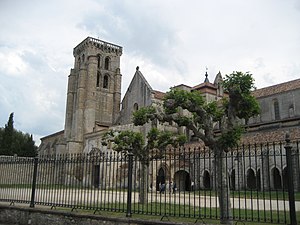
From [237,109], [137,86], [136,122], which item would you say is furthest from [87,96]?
[237,109]

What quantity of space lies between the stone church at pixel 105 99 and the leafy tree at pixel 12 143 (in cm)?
281

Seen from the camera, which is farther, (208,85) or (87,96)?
(87,96)

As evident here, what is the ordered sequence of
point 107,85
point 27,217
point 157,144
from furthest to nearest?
point 107,85 < point 157,144 < point 27,217

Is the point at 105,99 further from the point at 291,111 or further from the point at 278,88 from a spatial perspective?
the point at 291,111

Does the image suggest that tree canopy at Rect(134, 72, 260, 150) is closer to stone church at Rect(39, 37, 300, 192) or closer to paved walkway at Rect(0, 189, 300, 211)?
paved walkway at Rect(0, 189, 300, 211)

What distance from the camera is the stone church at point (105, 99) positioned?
36.2 m

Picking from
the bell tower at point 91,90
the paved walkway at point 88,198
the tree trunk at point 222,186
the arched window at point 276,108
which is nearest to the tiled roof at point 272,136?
the arched window at point 276,108

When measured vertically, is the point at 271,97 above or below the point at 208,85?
below

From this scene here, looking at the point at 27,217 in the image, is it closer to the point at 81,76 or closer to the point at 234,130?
the point at 234,130

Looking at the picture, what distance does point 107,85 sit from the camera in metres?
55.3

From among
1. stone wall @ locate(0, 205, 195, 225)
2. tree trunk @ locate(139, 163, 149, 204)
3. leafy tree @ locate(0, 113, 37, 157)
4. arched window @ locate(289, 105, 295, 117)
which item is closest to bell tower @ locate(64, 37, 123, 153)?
leafy tree @ locate(0, 113, 37, 157)

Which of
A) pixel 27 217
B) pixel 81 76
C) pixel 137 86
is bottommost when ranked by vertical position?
pixel 27 217

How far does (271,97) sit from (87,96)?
2698 centimetres

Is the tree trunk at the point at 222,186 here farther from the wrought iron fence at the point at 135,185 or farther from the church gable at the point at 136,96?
the church gable at the point at 136,96
